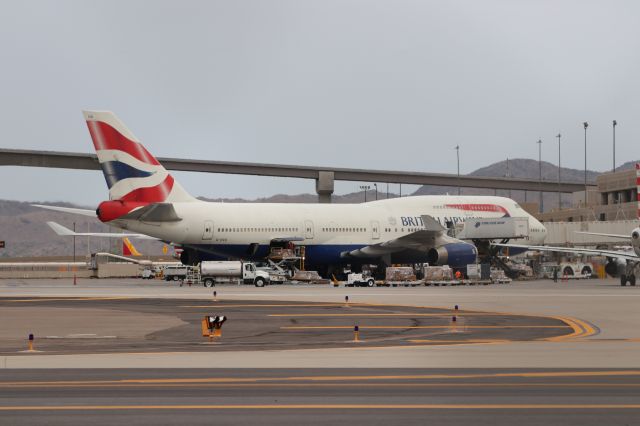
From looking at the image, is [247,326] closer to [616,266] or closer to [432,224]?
[432,224]

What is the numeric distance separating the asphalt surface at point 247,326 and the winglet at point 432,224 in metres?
27.3

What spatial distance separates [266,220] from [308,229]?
350 cm

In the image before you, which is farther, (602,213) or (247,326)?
(602,213)

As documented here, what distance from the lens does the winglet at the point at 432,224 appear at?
2795 inches

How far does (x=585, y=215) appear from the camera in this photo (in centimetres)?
12706

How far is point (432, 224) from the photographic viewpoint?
2840 inches

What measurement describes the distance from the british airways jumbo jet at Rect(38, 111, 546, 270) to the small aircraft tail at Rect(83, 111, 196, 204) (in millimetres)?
66

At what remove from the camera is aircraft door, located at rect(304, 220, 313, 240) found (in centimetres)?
7094

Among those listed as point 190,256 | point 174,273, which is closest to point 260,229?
point 190,256
